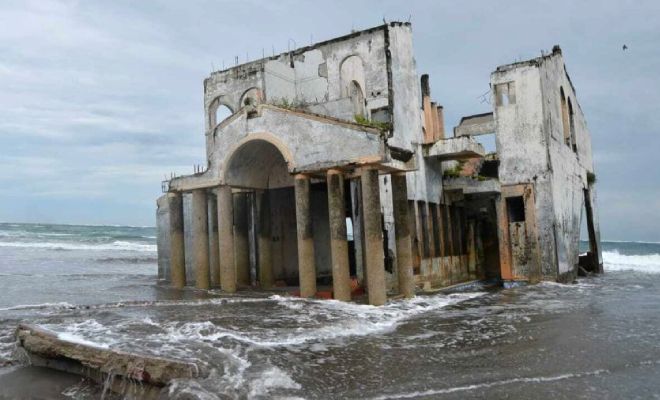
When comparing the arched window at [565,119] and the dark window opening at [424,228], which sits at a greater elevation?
the arched window at [565,119]

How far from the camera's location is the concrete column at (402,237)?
16078 mm

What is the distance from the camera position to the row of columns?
47.5ft

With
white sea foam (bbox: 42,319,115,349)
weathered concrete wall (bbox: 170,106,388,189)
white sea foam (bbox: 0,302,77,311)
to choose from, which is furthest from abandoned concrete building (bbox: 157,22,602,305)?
white sea foam (bbox: 42,319,115,349)

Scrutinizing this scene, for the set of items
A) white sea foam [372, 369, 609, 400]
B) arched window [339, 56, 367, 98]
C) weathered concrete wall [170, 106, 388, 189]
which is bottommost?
white sea foam [372, 369, 609, 400]

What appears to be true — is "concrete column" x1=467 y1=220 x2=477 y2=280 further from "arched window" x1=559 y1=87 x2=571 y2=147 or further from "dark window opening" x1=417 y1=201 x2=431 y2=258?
"arched window" x1=559 y1=87 x2=571 y2=147

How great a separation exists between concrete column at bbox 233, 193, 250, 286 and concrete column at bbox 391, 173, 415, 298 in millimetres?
6425

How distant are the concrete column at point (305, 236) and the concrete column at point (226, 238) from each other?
2.90m

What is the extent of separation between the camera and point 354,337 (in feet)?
34.9

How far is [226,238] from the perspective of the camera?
57.4 feet

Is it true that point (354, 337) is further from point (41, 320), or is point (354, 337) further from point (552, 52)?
point (552, 52)

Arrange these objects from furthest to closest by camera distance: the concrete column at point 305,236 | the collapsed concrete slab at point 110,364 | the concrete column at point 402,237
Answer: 1. the concrete column at point 402,237
2. the concrete column at point 305,236
3. the collapsed concrete slab at point 110,364

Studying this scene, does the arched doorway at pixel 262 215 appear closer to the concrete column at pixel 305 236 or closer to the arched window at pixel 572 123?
the concrete column at pixel 305 236

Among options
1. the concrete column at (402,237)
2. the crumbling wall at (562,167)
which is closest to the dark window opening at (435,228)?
the crumbling wall at (562,167)

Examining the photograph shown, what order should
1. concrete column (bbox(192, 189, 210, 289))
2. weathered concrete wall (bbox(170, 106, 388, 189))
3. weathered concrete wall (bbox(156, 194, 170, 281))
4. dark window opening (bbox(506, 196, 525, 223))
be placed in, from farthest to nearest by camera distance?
weathered concrete wall (bbox(156, 194, 170, 281)) → dark window opening (bbox(506, 196, 525, 223)) → concrete column (bbox(192, 189, 210, 289)) → weathered concrete wall (bbox(170, 106, 388, 189))
